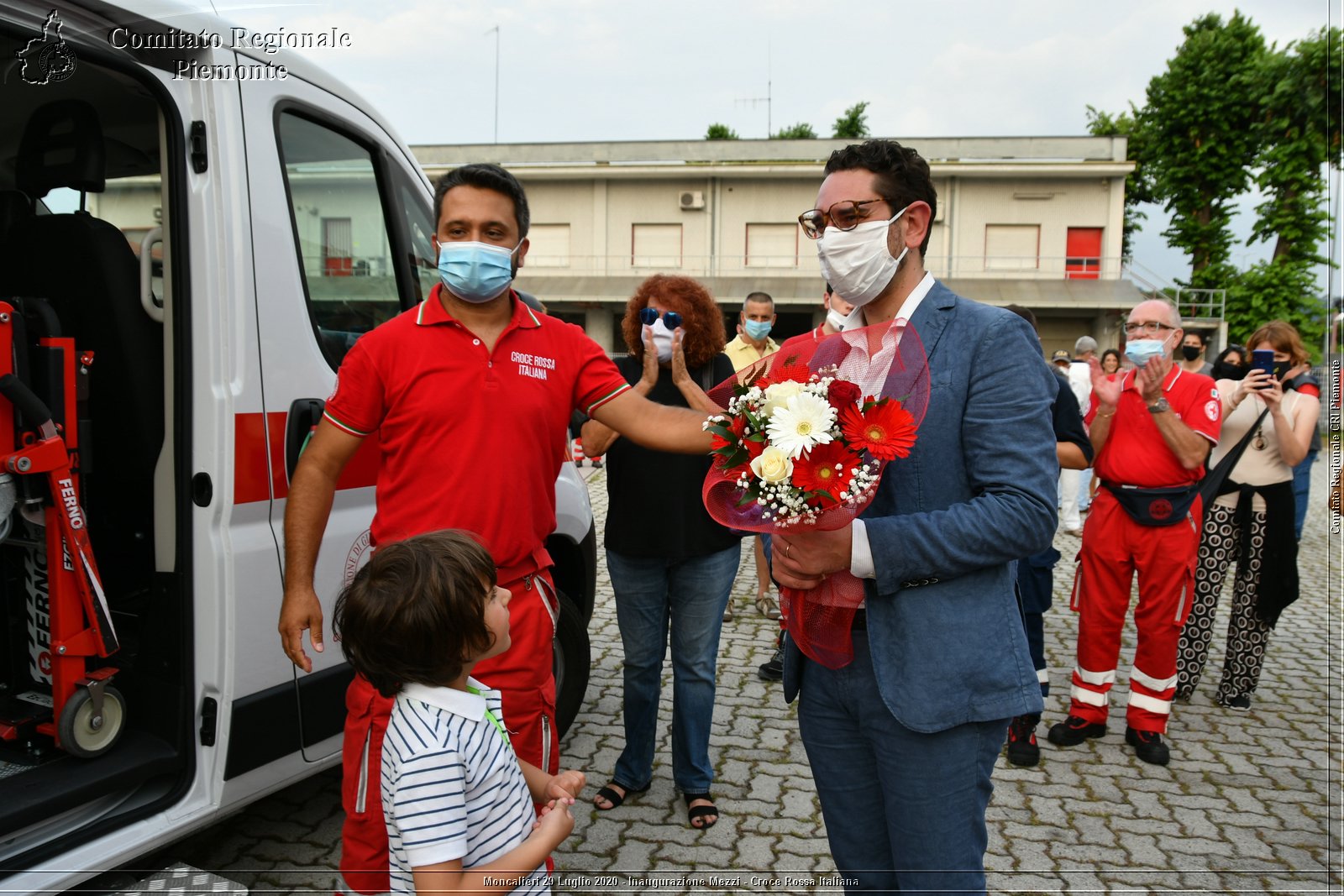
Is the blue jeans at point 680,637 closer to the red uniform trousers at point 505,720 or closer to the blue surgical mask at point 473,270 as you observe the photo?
the red uniform trousers at point 505,720

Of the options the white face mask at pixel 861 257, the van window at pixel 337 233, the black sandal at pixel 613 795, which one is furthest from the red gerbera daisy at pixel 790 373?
the black sandal at pixel 613 795

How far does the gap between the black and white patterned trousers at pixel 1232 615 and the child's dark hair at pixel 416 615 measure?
4.79 metres

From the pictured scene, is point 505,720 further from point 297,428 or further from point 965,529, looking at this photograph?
point 965,529

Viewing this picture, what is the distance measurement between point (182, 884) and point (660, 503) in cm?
196

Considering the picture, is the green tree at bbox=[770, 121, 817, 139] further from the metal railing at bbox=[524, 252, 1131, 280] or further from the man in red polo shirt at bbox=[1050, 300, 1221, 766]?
the man in red polo shirt at bbox=[1050, 300, 1221, 766]

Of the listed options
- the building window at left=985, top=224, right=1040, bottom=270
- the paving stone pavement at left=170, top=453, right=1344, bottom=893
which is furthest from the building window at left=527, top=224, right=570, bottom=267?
the paving stone pavement at left=170, top=453, right=1344, bottom=893

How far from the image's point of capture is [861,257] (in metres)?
1.94

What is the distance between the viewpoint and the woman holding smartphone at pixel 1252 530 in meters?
4.92

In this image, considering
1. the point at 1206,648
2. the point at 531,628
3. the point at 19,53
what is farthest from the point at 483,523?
the point at 1206,648

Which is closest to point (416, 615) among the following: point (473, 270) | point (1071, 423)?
point (473, 270)

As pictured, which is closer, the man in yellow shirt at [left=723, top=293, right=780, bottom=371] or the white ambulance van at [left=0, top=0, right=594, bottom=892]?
the white ambulance van at [left=0, top=0, right=594, bottom=892]

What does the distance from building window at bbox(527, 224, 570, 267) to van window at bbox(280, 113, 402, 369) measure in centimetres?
2788

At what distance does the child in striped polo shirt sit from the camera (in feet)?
5.22

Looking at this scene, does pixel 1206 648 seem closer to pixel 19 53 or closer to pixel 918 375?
pixel 918 375
